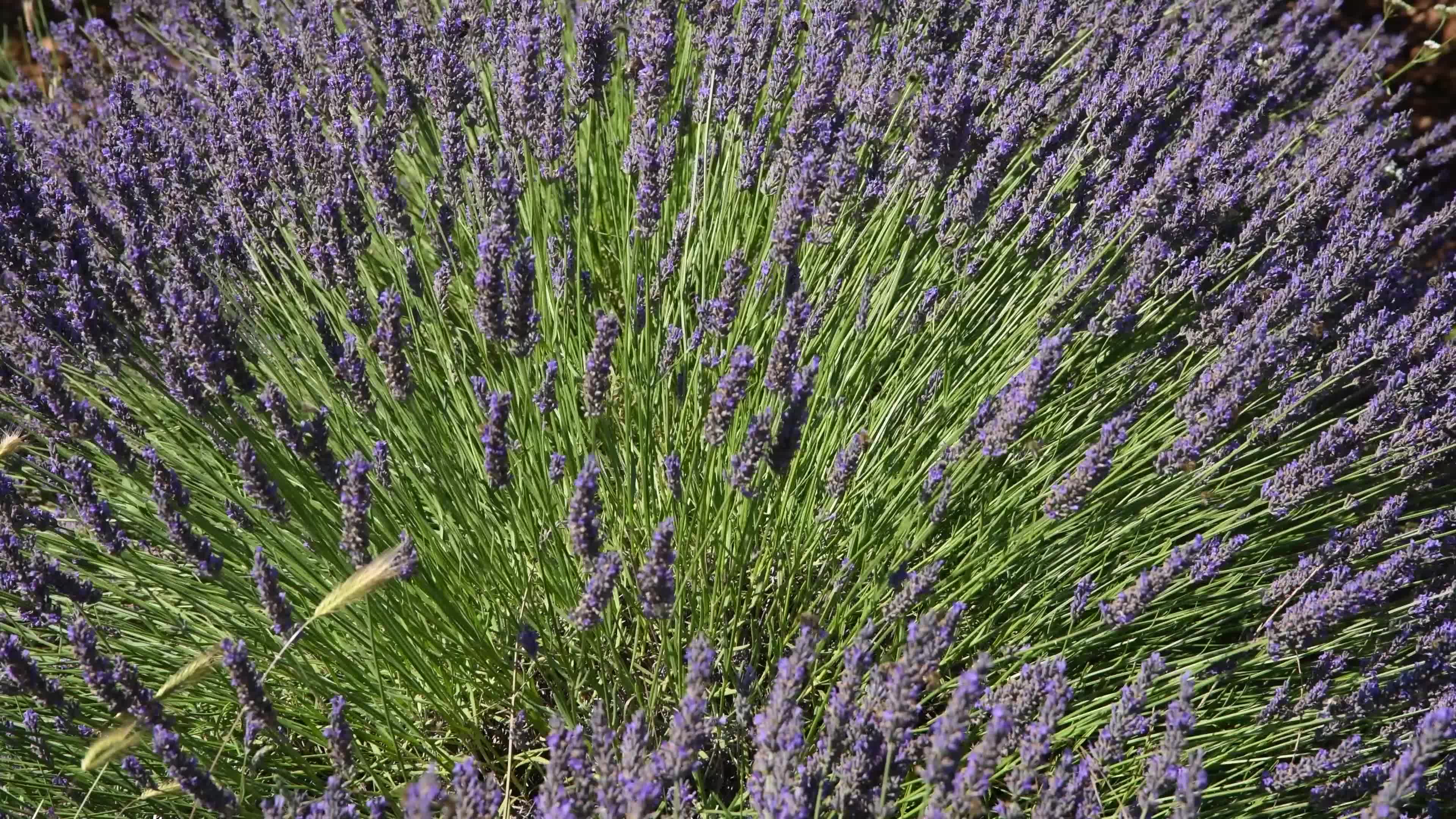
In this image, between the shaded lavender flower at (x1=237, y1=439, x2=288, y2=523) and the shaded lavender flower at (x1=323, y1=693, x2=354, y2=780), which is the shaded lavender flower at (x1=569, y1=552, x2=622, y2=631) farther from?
the shaded lavender flower at (x1=237, y1=439, x2=288, y2=523)

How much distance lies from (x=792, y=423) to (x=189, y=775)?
97cm

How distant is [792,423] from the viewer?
1.60m

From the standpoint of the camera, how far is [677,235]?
2244 millimetres

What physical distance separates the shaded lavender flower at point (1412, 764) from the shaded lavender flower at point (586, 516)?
102 centimetres

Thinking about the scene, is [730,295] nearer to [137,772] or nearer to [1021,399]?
[1021,399]

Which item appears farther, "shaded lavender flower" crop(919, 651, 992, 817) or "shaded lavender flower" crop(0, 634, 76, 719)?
"shaded lavender flower" crop(0, 634, 76, 719)

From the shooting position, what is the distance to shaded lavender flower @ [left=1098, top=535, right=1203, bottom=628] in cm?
160

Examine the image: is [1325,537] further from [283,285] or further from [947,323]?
[283,285]

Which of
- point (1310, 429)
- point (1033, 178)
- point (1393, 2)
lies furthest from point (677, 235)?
point (1393, 2)

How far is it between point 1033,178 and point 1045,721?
1553mm

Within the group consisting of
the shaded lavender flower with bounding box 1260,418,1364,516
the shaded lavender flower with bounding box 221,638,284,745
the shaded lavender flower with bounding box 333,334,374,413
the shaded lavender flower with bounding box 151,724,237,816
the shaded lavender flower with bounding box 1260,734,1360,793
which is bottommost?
the shaded lavender flower with bounding box 151,724,237,816

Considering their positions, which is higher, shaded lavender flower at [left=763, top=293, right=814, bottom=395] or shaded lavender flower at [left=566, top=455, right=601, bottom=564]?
shaded lavender flower at [left=763, top=293, right=814, bottom=395]

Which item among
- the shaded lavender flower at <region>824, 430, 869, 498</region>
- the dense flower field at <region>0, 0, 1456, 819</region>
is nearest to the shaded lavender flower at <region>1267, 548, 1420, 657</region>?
the dense flower field at <region>0, 0, 1456, 819</region>

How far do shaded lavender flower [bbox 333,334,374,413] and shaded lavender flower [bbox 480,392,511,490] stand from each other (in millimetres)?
237
